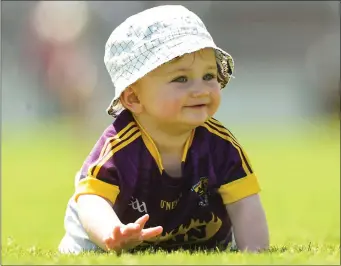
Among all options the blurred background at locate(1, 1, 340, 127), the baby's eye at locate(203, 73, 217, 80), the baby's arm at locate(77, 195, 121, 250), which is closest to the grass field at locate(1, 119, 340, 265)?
the baby's arm at locate(77, 195, 121, 250)

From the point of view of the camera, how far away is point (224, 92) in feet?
70.8

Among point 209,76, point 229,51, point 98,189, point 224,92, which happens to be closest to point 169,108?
point 209,76

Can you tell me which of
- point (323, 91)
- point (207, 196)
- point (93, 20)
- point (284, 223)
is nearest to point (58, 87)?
point (93, 20)

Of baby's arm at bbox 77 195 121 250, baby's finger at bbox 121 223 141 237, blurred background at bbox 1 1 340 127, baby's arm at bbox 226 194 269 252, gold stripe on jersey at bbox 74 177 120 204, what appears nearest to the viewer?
baby's finger at bbox 121 223 141 237

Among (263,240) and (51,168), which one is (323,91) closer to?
(51,168)

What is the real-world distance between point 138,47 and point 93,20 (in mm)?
19306

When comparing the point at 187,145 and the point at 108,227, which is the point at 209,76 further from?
the point at 108,227

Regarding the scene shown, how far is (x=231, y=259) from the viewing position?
2957 millimetres

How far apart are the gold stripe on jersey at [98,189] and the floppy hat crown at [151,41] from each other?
382mm

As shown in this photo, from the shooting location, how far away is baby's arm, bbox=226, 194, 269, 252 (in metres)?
3.76

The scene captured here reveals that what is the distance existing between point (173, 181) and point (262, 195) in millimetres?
4565

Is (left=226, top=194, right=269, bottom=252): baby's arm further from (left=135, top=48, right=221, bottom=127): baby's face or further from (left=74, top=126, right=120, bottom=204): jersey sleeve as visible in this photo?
(left=74, top=126, right=120, bottom=204): jersey sleeve

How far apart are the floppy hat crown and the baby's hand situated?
2.19ft

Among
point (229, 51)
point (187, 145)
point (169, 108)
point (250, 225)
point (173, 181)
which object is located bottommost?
point (250, 225)
